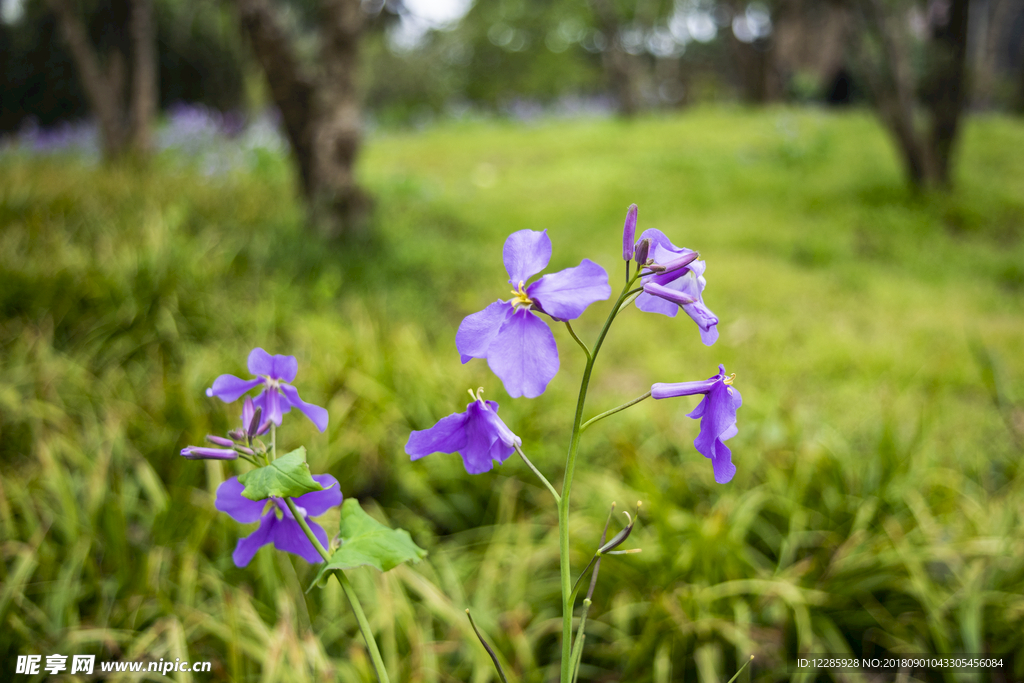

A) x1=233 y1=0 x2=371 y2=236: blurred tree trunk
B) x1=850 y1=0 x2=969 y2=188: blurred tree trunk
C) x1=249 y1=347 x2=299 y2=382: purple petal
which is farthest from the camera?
x1=850 y1=0 x2=969 y2=188: blurred tree trunk

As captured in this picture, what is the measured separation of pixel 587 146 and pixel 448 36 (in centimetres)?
1513

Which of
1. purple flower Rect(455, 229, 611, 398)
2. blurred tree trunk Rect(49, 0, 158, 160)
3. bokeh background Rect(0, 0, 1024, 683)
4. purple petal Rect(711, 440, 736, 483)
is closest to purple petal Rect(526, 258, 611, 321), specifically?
purple flower Rect(455, 229, 611, 398)

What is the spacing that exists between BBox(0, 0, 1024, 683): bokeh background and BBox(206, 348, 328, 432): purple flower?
85 centimetres

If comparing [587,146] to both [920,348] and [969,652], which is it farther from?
[969,652]

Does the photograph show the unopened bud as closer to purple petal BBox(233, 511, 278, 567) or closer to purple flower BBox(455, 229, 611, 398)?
purple petal BBox(233, 511, 278, 567)

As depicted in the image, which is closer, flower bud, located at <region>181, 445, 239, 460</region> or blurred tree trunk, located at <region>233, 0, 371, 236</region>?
flower bud, located at <region>181, 445, 239, 460</region>

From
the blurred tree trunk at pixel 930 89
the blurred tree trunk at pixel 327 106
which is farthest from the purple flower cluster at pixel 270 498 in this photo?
the blurred tree trunk at pixel 930 89

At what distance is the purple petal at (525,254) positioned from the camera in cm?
75

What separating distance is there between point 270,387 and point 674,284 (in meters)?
0.60

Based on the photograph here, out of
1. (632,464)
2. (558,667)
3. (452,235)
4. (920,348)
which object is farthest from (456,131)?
(558,667)

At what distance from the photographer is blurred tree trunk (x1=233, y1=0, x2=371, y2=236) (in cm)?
477

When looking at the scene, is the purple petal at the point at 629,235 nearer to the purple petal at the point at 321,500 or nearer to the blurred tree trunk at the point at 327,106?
the purple petal at the point at 321,500

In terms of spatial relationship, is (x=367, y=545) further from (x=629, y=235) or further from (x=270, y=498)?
(x=629, y=235)

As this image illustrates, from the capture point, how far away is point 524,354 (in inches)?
28.1
